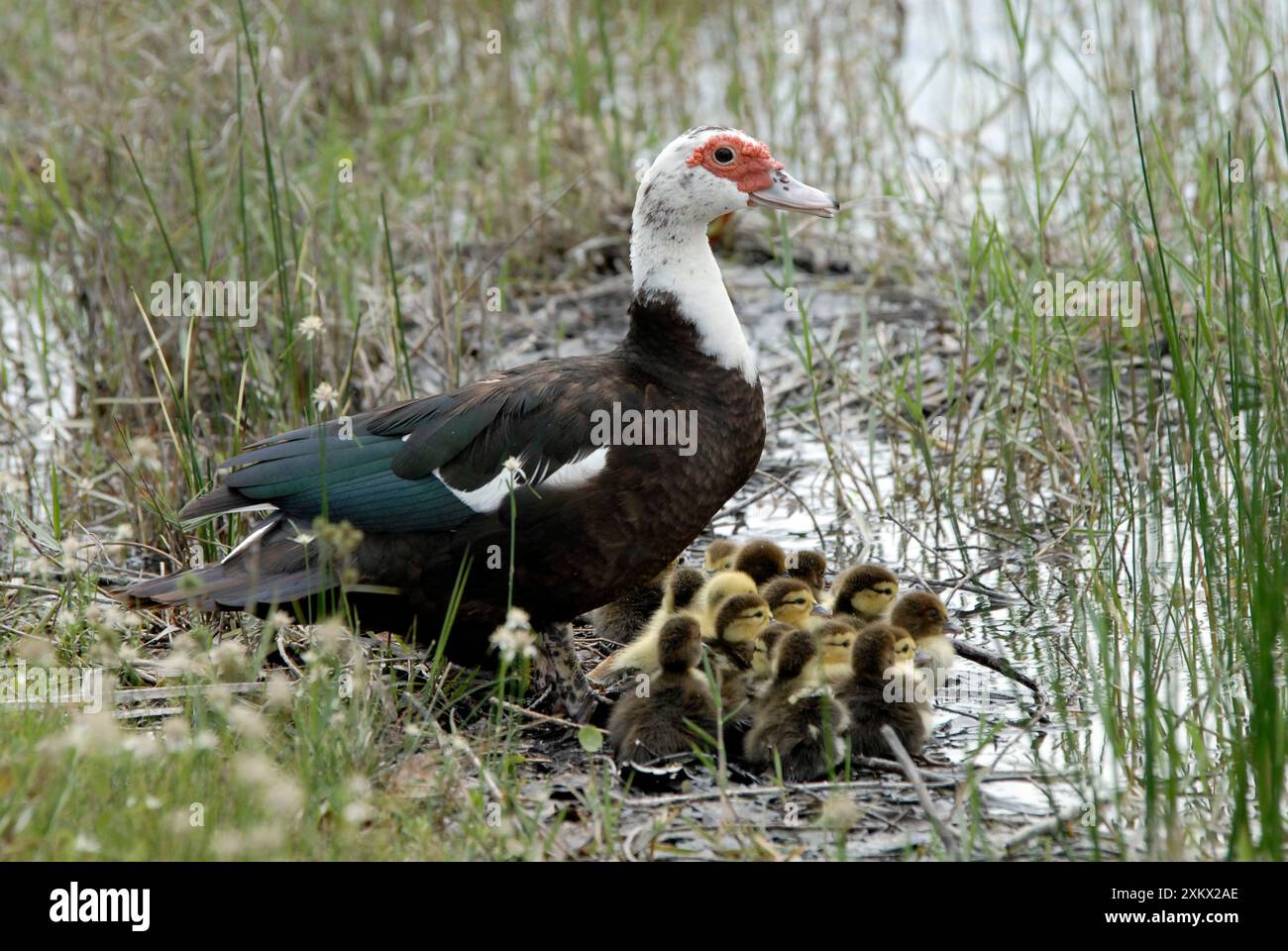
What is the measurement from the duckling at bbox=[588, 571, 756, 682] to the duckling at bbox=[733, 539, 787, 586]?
0.17 meters

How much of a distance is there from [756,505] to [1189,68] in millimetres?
3196

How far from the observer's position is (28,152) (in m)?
7.91

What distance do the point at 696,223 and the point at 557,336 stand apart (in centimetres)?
252

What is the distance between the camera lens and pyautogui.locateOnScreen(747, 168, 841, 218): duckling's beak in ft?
14.7

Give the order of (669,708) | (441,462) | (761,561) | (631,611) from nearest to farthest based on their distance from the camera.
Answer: (669,708) → (441,462) → (761,561) → (631,611)

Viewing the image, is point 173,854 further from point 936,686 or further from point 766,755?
point 936,686

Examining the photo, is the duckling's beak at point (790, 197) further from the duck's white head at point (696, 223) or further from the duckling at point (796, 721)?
the duckling at point (796, 721)

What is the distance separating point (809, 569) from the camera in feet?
15.8

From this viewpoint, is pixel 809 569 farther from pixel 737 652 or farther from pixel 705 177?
pixel 705 177

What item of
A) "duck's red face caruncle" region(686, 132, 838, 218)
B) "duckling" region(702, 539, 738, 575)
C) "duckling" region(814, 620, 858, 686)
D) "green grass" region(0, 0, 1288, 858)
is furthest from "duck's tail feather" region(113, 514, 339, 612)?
"duck's red face caruncle" region(686, 132, 838, 218)

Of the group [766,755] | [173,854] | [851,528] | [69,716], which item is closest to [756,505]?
[851,528]

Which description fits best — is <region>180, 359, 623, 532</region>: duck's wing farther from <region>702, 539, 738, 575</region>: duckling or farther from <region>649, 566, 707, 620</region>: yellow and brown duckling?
<region>702, 539, 738, 575</region>: duckling

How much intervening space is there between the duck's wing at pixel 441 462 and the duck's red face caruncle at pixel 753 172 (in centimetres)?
67

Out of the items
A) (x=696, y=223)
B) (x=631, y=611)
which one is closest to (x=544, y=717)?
(x=631, y=611)
